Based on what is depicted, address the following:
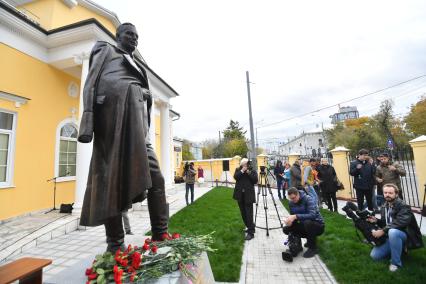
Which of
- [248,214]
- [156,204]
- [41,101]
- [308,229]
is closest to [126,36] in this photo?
[156,204]

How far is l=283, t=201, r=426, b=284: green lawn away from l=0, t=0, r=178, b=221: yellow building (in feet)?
22.6

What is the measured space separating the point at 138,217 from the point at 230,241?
4.25 metres

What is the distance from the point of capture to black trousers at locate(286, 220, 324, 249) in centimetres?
464

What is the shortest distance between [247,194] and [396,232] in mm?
2853

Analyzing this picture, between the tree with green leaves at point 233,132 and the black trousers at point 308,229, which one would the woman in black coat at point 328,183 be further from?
the tree with green leaves at point 233,132

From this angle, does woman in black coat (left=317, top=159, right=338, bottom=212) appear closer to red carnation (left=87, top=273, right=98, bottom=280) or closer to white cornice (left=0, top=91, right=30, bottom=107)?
red carnation (left=87, top=273, right=98, bottom=280)

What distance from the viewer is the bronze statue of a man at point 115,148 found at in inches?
76.9

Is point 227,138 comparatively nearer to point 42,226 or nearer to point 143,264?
point 42,226

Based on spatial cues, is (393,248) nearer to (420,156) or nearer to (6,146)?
Result: (420,156)

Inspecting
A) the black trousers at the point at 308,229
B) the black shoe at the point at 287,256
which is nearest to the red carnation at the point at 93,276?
Result: the black shoe at the point at 287,256

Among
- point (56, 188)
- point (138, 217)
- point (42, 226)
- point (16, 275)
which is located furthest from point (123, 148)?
point (56, 188)

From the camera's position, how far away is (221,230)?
240 inches

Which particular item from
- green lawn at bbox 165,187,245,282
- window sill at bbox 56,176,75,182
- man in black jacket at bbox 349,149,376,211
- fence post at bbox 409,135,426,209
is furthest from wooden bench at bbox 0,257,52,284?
fence post at bbox 409,135,426,209

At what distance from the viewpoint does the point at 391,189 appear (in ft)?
13.2
